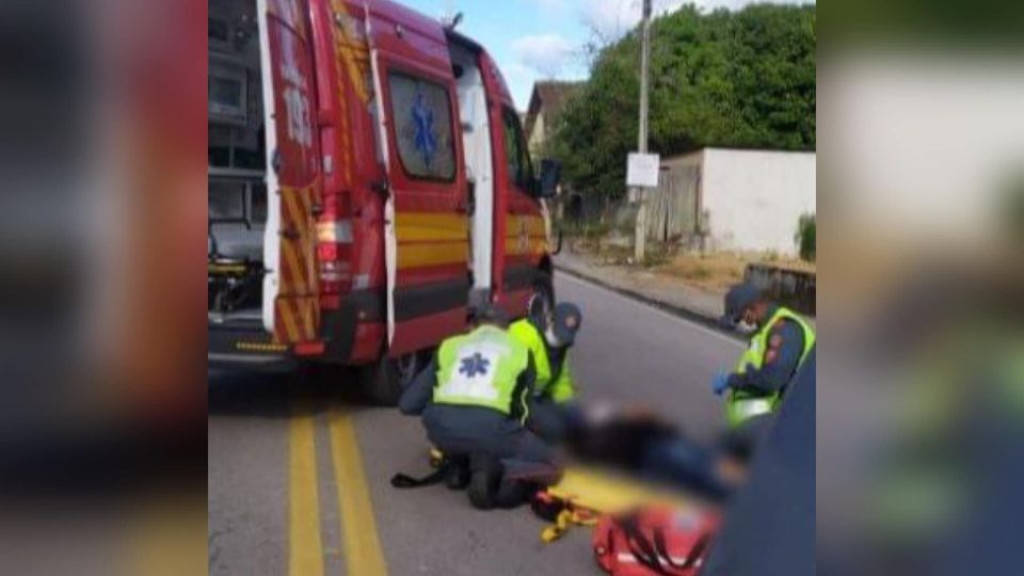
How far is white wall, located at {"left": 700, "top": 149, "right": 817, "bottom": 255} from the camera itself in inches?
1250

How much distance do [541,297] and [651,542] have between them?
698 centimetres

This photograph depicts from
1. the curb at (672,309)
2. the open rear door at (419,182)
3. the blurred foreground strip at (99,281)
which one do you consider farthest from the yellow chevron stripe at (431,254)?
the blurred foreground strip at (99,281)

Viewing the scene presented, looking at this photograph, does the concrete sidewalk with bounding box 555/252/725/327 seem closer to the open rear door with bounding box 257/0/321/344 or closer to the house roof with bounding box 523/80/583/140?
the open rear door with bounding box 257/0/321/344

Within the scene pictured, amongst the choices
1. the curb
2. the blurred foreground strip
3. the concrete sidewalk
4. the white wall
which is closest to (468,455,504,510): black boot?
the blurred foreground strip

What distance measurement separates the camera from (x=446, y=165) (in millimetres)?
8758

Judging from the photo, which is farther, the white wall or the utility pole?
the white wall

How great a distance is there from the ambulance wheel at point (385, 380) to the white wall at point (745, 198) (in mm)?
24239

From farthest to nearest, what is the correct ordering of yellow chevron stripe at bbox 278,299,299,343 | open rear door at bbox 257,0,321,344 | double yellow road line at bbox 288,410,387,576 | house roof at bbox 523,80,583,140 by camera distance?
1. house roof at bbox 523,80,583,140
2. yellow chevron stripe at bbox 278,299,299,343
3. open rear door at bbox 257,0,321,344
4. double yellow road line at bbox 288,410,387,576

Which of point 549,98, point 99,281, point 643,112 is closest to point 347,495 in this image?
point 99,281

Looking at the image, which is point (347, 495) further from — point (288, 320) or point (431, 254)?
point (431, 254)

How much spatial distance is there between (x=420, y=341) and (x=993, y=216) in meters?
7.00

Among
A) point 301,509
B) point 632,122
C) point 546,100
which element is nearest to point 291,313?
point 301,509

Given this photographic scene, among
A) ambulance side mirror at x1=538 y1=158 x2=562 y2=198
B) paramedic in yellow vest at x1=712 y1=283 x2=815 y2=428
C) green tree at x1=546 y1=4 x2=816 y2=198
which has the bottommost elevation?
paramedic in yellow vest at x1=712 y1=283 x2=815 y2=428

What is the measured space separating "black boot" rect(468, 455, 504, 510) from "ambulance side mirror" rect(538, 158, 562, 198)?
210 inches
